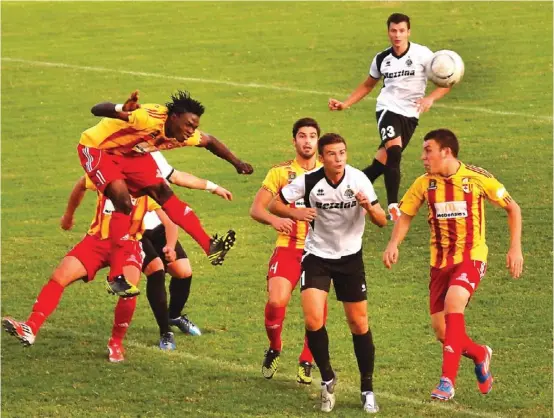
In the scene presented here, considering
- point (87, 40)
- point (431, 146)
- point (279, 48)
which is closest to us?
point (431, 146)

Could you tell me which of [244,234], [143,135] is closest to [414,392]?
[143,135]

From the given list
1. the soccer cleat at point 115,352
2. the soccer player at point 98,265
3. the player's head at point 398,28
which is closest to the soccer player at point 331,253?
the soccer player at point 98,265

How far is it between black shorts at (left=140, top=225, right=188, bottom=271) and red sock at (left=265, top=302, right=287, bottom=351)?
185cm

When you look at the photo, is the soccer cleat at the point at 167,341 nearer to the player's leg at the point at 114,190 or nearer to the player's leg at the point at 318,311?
the player's leg at the point at 114,190

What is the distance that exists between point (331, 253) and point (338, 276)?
21 cm

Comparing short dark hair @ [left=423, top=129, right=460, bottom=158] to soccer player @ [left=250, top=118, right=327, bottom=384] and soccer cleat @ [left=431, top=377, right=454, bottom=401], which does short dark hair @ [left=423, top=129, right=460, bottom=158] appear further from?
soccer cleat @ [left=431, top=377, right=454, bottom=401]

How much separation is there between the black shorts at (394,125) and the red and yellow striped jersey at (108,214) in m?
4.60

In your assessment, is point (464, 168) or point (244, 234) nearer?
point (464, 168)

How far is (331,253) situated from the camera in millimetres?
10789

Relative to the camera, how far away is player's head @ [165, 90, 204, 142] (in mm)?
11922

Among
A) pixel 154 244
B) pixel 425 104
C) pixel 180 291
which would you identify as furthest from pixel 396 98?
pixel 154 244

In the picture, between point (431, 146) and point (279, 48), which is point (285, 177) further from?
point (279, 48)

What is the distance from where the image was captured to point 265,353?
12273 millimetres

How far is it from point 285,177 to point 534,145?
35.1 feet
